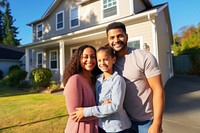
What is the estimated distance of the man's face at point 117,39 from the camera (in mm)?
Result: 1662

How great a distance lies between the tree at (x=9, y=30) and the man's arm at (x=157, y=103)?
4124 cm

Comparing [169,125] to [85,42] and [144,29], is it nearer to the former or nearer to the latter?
[144,29]

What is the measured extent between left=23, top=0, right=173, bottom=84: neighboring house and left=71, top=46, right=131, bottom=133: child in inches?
254

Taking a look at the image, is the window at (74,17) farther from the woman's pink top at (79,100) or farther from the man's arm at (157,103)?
the man's arm at (157,103)

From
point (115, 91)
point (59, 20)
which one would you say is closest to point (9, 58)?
point (59, 20)

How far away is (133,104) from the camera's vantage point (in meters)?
1.61

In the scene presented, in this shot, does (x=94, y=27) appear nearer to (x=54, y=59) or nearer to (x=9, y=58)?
(x=54, y=59)

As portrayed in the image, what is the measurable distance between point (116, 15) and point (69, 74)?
917 cm

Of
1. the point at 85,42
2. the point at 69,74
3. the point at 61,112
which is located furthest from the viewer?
the point at 85,42

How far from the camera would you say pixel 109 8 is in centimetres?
1059

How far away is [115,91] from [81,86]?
33cm

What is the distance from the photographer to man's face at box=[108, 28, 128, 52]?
65.4 inches

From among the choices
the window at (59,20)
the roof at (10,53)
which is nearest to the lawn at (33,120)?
the window at (59,20)

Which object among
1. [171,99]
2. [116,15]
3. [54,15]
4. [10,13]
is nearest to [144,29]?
[116,15]
